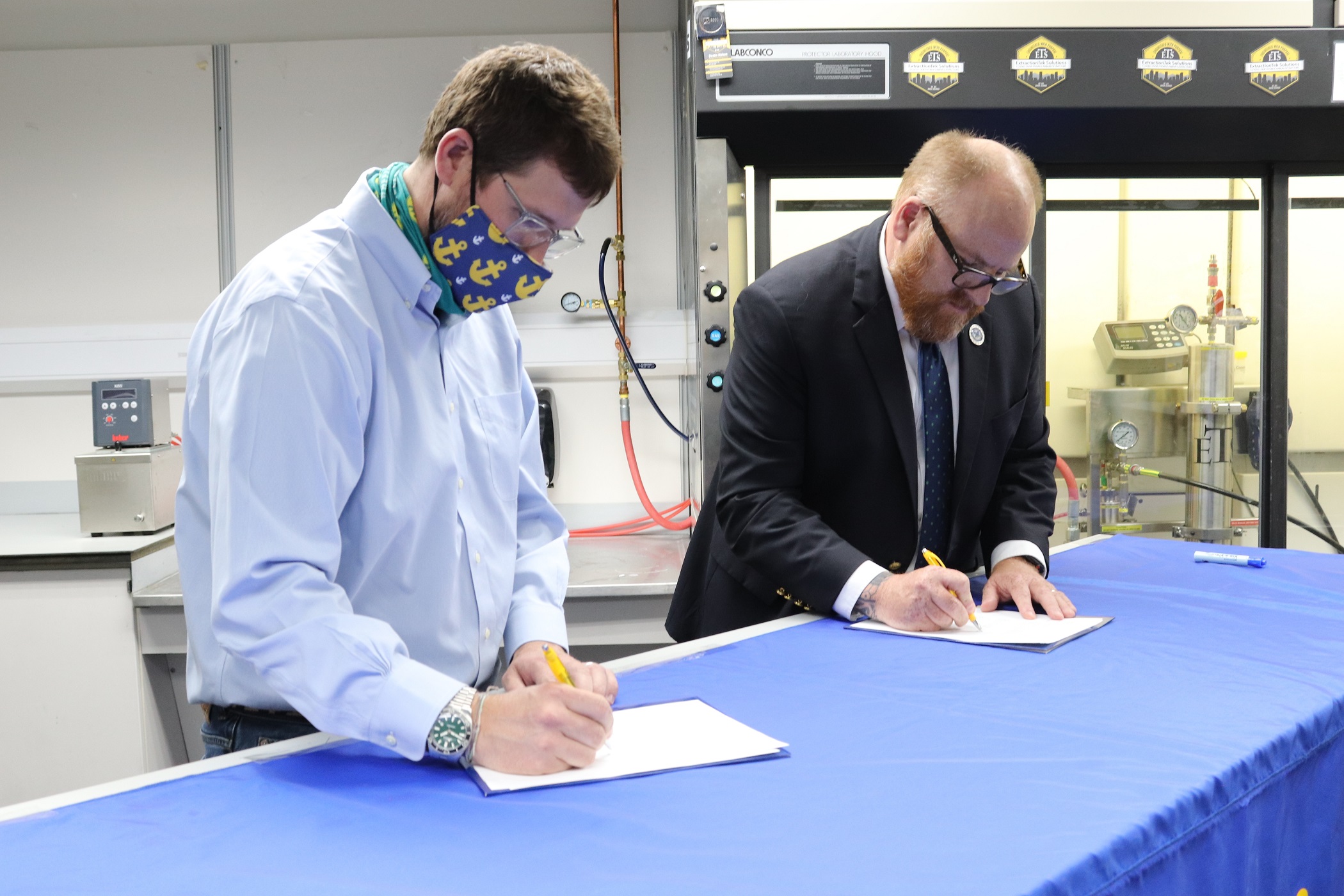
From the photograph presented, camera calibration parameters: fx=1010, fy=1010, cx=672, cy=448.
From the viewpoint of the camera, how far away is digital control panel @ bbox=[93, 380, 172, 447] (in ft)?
7.92


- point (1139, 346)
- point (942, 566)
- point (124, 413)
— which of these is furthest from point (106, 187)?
point (1139, 346)

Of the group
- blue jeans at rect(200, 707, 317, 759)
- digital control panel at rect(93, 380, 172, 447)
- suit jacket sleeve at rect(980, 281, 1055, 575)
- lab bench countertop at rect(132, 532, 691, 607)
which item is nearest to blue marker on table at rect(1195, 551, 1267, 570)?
suit jacket sleeve at rect(980, 281, 1055, 575)

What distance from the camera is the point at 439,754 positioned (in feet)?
2.72

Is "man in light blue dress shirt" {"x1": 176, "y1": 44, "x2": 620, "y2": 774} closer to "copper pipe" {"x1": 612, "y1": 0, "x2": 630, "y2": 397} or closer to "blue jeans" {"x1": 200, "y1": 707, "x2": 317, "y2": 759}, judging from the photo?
"blue jeans" {"x1": 200, "y1": 707, "x2": 317, "y2": 759}

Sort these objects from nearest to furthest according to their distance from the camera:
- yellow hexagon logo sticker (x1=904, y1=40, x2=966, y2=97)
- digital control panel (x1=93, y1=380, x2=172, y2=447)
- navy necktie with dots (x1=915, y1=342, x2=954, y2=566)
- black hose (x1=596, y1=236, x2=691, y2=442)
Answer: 1. navy necktie with dots (x1=915, y1=342, x2=954, y2=566)
2. yellow hexagon logo sticker (x1=904, y1=40, x2=966, y2=97)
3. digital control panel (x1=93, y1=380, x2=172, y2=447)
4. black hose (x1=596, y1=236, x2=691, y2=442)

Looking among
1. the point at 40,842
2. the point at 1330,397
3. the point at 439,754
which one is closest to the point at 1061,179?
the point at 1330,397

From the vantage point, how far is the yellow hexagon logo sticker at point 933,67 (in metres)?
2.31

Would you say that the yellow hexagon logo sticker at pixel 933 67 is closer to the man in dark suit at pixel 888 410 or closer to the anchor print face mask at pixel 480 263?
the man in dark suit at pixel 888 410

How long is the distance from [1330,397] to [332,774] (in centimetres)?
311

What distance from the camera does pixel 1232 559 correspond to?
172 centimetres

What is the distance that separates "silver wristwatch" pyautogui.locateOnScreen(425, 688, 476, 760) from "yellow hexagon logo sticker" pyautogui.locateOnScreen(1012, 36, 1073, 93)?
81.6 inches

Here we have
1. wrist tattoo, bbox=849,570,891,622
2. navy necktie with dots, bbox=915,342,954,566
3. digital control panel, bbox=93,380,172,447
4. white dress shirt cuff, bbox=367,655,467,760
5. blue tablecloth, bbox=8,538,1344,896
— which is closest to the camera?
blue tablecloth, bbox=8,538,1344,896

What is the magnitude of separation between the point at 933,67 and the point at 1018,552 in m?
1.29

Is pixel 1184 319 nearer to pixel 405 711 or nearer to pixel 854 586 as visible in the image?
pixel 854 586
